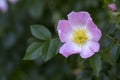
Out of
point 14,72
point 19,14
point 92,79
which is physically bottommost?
point 14,72

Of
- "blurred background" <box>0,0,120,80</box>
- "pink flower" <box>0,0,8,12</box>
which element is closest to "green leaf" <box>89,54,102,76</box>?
"blurred background" <box>0,0,120,80</box>

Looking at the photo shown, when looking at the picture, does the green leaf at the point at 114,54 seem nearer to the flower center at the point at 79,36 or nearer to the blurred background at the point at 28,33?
the flower center at the point at 79,36

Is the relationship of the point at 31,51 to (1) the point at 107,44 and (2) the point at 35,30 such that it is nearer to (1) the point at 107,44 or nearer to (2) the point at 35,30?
(2) the point at 35,30

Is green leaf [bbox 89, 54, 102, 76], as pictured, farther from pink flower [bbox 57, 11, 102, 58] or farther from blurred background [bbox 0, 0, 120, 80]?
blurred background [bbox 0, 0, 120, 80]

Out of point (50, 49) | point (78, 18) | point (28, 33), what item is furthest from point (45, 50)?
point (28, 33)

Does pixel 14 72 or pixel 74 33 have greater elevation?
pixel 74 33

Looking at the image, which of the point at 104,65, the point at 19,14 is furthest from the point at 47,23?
the point at 104,65
